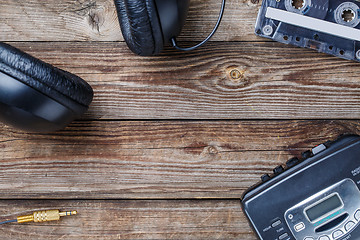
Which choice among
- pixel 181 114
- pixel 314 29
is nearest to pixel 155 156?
pixel 181 114

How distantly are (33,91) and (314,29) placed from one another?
2.08 ft

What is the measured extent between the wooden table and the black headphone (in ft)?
0.37

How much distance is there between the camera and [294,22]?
0.86m

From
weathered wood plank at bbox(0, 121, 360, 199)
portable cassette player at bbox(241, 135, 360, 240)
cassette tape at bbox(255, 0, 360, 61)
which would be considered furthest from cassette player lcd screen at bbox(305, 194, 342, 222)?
cassette tape at bbox(255, 0, 360, 61)

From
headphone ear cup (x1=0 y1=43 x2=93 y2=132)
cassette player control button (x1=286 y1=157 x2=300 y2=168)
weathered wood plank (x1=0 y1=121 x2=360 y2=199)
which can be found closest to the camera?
headphone ear cup (x1=0 y1=43 x2=93 y2=132)

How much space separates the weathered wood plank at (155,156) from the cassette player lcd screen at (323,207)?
15 cm

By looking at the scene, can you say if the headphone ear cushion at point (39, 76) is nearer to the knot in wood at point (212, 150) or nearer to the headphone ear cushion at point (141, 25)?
the headphone ear cushion at point (141, 25)

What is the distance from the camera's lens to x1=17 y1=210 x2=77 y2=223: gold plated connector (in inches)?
34.1

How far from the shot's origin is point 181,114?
885 mm

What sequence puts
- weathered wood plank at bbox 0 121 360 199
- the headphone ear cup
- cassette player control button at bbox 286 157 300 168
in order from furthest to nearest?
weathered wood plank at bbox 0 121 360 199 → cassette player control button at bbox 286 157 300 168 → the headphone ear cup

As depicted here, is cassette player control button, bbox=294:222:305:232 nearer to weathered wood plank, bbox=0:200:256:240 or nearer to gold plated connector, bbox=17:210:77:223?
weathered wood plank, bbox=0:200:256:240

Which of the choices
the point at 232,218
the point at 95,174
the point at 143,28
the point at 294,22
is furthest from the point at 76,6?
the point at 232,218

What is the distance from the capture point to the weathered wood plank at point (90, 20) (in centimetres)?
88

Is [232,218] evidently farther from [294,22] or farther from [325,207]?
[294,22]
